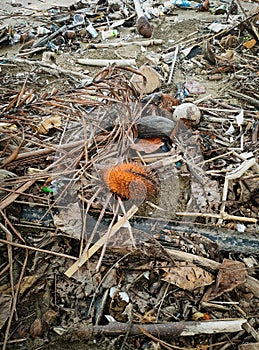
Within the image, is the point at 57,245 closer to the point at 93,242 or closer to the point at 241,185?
the point at 93,242

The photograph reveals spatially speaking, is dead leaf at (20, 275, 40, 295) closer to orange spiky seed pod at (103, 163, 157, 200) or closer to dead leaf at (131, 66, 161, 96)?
orange spiky seed pod at (103, 163, 157, 200)

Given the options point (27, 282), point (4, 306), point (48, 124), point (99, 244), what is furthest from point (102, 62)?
point (4, 306)

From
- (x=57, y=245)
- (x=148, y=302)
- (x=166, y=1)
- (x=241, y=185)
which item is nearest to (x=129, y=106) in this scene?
(x=241, y=185)

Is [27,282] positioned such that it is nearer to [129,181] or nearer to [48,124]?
[129,181]

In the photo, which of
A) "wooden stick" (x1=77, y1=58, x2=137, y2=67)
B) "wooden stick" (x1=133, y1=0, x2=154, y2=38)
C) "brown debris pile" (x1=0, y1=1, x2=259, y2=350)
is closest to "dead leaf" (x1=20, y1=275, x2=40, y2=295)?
"brown debris pile" (x1=0, y1=1, x2=259, y2=350)

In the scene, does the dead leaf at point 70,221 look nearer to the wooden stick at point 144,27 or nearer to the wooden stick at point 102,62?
the wooden stick at point 102,62

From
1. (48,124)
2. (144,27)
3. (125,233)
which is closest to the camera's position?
(125,233)
